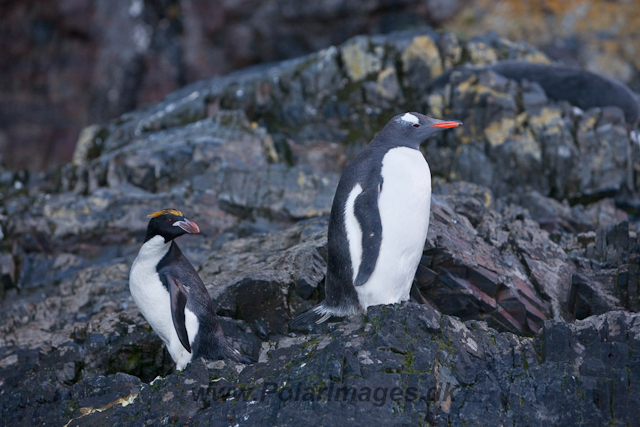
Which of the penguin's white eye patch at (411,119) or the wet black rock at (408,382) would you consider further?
the penguin's white eye patch at (411,119)

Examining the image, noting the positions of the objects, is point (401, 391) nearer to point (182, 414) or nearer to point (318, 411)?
point (318, 411)

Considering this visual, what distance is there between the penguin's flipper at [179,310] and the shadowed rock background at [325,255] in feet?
1.68

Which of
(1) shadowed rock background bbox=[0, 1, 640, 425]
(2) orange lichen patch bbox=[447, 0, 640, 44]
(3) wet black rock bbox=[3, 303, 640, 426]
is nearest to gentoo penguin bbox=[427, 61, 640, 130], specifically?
(1) shadowed rock background bbox=[0, 1, 640, 425]

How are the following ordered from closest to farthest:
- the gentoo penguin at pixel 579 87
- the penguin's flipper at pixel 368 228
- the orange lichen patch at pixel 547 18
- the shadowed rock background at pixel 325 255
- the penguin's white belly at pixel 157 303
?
the shadowed rock background at pixel 325 255 → the penguin's flipper at pixel 368 228 → the penguin's white belly at pixel 157 303 → the gentoo penguin at pixel 579 87 → the orange lichen patch at pixel 547 18

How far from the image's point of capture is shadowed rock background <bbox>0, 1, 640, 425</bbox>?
4059 millimetres

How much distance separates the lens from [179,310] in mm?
5227

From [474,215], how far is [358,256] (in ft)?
7.92

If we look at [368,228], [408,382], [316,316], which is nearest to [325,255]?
[316,316]

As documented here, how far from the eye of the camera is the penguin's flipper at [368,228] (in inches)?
194

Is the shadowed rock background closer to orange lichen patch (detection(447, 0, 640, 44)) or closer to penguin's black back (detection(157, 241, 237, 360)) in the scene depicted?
orange lichen patch (detection(447, 0, 640, 44))

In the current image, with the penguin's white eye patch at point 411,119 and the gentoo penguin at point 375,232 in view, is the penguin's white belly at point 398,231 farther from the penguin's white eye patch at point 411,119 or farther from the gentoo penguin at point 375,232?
the penguin's white eye patch at point 411,119

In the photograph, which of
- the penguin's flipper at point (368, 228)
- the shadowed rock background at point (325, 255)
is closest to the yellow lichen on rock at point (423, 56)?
the shadowed rock background at point (325, 255)

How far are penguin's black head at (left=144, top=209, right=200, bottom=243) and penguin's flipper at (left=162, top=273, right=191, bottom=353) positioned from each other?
1.45ft

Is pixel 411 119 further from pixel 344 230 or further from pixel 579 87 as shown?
pixel 579 87
